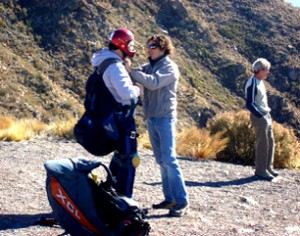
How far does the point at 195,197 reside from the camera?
24.4 feet

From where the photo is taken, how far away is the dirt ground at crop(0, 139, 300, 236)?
5.91m

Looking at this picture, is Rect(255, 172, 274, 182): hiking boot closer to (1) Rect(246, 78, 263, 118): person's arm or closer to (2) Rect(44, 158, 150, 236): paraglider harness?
(1) Rect(246, 78, 263, 118): person's arm

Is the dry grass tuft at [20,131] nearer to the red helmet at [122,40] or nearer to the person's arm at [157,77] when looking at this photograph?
the person's arm at [157,77]

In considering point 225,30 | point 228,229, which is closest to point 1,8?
point 225,30

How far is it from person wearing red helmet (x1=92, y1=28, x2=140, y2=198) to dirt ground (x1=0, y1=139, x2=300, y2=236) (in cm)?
60

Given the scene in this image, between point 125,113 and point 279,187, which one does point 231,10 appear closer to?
point 279,187

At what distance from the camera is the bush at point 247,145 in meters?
11.1

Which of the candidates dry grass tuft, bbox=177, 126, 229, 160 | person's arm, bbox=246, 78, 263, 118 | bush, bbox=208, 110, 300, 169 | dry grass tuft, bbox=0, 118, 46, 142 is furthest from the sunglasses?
dry grass tuft, bbox=0, 118, 46, 142

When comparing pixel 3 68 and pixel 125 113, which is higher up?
pixel 125 113

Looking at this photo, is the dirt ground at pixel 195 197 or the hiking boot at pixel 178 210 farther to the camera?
the hiking boot at pixel 178 210

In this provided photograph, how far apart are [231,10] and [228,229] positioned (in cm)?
4308

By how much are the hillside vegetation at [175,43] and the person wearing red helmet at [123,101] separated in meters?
18.1

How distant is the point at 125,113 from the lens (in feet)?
18.1

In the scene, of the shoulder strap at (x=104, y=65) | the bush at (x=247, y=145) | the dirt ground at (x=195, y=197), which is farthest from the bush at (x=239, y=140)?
the shoulder strap at (x=104, y=65)
